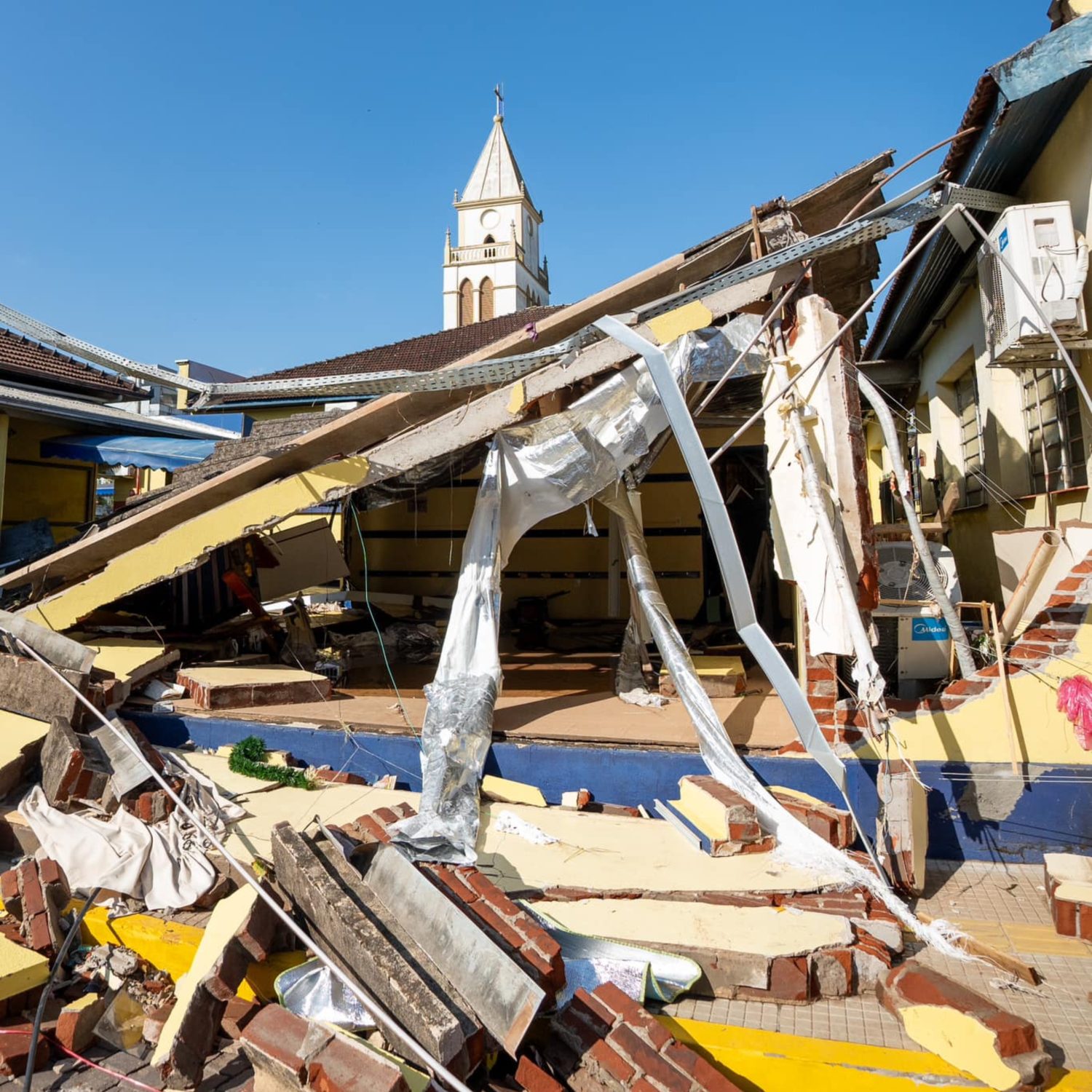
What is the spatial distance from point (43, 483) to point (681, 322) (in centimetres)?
1046

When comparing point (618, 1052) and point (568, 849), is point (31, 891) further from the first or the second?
point (618, 1052)

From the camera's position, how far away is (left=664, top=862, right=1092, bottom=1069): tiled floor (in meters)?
3.38

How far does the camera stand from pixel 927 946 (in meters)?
4.04

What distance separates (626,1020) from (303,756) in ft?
12.3

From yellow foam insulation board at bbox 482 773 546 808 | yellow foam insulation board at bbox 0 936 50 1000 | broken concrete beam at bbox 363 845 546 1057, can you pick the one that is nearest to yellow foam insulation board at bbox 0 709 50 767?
yellow foam insulation board at bbox 0 936 50 1000

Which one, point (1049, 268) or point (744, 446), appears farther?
point (744, 446)

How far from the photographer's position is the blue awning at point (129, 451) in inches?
420

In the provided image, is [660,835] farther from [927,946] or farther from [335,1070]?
[335,1070]

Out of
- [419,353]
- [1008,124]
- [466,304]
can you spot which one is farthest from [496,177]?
[1008,124]

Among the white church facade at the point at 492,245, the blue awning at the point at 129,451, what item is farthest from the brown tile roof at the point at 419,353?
the white church facade at the point at 492,245

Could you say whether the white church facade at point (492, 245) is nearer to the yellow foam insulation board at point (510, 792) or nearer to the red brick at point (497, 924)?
the yellow foam insulation board at point (510, 792)

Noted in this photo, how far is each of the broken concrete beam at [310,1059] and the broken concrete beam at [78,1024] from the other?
0.91m

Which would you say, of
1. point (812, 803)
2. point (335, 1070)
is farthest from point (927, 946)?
point (335, 1070)

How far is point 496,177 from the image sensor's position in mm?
50875
